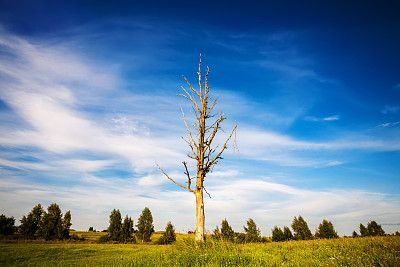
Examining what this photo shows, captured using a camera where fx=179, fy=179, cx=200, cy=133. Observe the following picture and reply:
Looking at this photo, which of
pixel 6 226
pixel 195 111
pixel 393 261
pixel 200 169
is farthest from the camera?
pixel 6 226

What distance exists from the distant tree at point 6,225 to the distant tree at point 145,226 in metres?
31.3

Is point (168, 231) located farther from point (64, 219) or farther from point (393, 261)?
point (393, 261)

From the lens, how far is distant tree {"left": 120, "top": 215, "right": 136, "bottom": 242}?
5643 centimetres

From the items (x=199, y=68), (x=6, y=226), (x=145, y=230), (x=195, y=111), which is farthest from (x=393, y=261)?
(x=6, y=226)

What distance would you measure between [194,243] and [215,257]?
2.36 metres

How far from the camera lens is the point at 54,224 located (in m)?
50.3

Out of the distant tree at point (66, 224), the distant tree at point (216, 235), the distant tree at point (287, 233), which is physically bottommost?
the distant tree at point (287, 233)

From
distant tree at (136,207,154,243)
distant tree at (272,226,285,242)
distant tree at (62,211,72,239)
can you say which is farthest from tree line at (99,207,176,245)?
distant tree at (272,226,285,242)

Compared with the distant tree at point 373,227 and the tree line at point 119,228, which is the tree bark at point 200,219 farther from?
the distant tree at point 373,227

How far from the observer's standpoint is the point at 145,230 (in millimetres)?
53844

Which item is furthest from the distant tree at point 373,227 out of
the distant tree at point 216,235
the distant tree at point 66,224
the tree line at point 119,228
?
the distant tree at point 66,224

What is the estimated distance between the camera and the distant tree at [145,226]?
2108 inches

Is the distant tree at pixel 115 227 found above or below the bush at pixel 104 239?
above

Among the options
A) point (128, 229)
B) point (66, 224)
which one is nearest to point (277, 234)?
point (128, 229)
